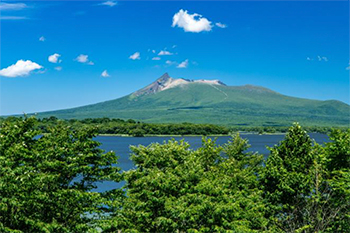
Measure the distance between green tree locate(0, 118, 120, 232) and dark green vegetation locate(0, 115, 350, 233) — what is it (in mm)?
54

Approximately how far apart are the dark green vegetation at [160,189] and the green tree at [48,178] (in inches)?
2.1

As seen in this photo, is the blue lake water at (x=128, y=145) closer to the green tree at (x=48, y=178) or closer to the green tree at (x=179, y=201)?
the green tree at (x=179, y=201)

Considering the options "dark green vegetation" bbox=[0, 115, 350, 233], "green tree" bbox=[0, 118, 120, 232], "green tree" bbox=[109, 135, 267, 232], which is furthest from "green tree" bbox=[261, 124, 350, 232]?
"green tree" bbox=[0, 118, 120, 232]

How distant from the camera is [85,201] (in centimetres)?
2105

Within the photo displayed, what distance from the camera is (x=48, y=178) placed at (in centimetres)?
1923

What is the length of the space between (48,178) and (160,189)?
6759 mm

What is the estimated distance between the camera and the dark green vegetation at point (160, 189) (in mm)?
19594

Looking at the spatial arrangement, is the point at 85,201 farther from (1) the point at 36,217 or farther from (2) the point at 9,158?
(2) the point at 9,158

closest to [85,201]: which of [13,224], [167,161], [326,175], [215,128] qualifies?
[13,224]

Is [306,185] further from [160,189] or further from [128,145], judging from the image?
[128,145]

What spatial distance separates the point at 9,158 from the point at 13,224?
3.63 meters

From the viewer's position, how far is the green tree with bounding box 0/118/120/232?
1844cm

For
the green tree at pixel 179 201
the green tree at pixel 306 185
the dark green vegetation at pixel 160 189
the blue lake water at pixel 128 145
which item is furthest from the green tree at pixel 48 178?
the blue lake water at pixel 128 145

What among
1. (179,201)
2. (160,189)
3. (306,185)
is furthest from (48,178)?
(306,185)
